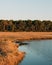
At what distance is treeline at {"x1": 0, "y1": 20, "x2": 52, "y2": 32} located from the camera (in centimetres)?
12479

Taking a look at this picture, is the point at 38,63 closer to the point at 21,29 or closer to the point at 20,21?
the point at 21,29

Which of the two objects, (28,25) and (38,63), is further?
(28,25)

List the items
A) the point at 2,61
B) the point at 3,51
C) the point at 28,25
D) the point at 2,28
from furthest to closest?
the point at 28,25, the point at 2,28, the point at 3,51, the point at 2,61

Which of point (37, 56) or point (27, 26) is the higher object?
point (37, 56)

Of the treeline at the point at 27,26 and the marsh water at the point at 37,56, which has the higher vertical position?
the marsh water at the point at 37,56

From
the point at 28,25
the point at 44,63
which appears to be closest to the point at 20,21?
the point at 28,25

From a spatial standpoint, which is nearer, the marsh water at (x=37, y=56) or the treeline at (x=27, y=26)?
the marsh water at (x=37, y=56)

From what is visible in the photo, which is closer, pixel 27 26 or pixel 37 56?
pixel 37 56

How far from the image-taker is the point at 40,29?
423 ft

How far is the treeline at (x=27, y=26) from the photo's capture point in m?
125

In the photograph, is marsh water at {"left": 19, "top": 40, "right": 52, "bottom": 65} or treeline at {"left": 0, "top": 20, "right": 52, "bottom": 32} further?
treeline at {"left": 0, "top": 20, "right": 52, "bottom": 32}

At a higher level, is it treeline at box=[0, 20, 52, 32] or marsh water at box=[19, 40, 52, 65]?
marsh water at box=[19, 40, 52, 65]

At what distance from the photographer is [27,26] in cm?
13138

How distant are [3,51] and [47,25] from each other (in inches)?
4054
